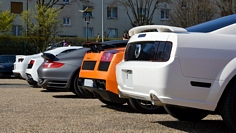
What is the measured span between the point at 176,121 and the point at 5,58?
1808cm

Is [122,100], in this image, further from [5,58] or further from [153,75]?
[5,58]

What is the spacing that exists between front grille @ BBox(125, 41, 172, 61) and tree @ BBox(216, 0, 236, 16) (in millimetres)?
36904

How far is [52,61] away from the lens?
11.8 meters

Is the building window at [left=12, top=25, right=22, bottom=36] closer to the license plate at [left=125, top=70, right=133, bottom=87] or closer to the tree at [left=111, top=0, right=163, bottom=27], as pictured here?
the tree at [left=111, top=0, right=163, bottom=27]

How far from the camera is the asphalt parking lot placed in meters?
6.75

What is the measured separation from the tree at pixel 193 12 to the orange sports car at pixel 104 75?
113ft

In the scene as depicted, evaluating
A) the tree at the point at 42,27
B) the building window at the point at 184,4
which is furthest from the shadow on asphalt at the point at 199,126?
the building window at the point at 184,4

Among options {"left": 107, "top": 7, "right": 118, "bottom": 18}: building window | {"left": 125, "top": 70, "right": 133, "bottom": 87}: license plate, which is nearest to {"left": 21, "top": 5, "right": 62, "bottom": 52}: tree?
{"left": 107, "top": 7, "right": 118, "bottom": 18}: building window

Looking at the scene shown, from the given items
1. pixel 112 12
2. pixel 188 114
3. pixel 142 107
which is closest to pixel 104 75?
pixel 142 107

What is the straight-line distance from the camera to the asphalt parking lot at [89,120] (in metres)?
6.75

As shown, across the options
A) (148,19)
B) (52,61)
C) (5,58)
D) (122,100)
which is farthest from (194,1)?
(122,100)

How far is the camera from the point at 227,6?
42875mm

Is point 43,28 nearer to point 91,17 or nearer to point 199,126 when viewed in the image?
point 91,17

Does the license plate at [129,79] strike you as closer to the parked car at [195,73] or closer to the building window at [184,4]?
the parked car at [195,73]
